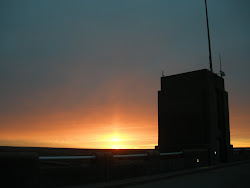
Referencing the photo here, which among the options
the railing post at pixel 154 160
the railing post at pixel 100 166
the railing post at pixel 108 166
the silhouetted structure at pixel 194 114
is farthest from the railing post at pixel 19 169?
the silhouetted structure at pixel 194 114

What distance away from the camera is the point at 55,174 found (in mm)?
11359

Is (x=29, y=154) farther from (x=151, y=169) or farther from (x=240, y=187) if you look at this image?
(x=240, y=187)

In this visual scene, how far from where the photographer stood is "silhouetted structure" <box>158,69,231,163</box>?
24.8m

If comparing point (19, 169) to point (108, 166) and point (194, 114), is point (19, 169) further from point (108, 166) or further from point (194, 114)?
point (194, 114)

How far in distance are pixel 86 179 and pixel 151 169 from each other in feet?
16.6

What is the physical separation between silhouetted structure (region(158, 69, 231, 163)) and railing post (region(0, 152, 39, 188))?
52.4ft

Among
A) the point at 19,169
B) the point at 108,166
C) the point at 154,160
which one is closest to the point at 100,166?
the point at 108,166

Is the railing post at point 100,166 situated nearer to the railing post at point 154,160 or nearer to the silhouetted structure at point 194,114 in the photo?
the railing post at point 154,160

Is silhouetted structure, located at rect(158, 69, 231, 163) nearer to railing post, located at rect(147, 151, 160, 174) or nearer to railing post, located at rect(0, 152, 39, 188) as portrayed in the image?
railing post, located at rect(147, 151, 160, 174)

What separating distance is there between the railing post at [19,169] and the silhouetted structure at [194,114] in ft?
52.4

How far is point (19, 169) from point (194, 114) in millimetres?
18577

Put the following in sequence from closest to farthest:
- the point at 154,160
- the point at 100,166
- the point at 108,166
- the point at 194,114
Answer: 1. the point at 100,166
2. the point at 108,166
3. the point at 154,160
4. the point at 194,114

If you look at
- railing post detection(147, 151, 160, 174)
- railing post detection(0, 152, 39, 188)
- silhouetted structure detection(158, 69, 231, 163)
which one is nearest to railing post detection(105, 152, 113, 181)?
railing post detection(147, 151, 160, 174)

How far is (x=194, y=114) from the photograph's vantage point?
25516mm
